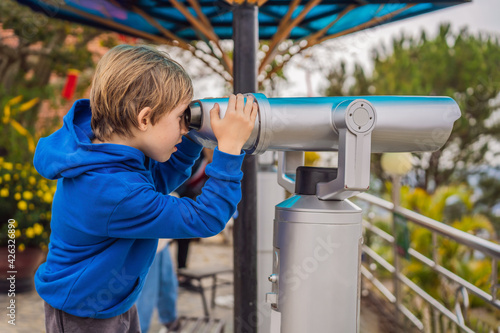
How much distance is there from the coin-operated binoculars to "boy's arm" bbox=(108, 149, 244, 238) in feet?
0.25

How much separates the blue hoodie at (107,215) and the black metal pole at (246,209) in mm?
447

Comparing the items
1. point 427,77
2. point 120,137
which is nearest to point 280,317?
point 120,137

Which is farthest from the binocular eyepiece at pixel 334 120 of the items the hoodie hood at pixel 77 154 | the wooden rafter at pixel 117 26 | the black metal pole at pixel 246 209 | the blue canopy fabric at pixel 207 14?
the wooden rafter at pixel 117 26

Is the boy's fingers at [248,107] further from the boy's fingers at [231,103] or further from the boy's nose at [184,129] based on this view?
the boy's nose at [184,129]

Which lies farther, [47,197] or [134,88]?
[47,197]

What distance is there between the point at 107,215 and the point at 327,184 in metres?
0.45

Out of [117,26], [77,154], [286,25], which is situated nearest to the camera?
[77,154]

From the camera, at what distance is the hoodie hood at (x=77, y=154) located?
3.33 feet

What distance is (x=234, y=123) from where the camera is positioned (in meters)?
0.90

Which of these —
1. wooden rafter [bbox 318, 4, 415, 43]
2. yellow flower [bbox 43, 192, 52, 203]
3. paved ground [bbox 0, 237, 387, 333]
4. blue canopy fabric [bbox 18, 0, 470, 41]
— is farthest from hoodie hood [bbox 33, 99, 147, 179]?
yellow flower [bbox 43, 192, 52, 203]

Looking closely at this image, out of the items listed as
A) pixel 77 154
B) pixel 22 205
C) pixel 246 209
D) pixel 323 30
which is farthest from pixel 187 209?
pixel 22 205

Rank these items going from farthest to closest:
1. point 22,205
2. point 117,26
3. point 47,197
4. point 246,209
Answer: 1. point 47,197
2. point 22,205
3. point 117,26
4. point 246,209

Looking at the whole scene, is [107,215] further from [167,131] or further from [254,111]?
[254,111]

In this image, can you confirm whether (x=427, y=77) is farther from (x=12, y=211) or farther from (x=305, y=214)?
(x=305, y=214)
